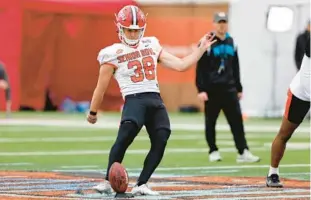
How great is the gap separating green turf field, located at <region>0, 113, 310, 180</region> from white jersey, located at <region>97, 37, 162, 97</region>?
2651 mm

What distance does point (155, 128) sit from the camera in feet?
32.6

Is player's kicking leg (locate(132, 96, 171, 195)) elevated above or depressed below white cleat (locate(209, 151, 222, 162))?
above

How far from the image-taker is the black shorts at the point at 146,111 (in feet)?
32.3

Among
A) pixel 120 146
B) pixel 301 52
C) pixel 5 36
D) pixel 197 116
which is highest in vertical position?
pixel 120 146

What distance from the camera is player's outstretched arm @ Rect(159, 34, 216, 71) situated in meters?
10.0

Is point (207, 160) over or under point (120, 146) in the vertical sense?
under

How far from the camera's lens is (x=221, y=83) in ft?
47.6

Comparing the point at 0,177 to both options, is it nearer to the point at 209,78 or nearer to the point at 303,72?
the point at 303,72

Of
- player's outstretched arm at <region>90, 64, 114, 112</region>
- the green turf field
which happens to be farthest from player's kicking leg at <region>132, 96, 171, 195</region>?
the green turf field

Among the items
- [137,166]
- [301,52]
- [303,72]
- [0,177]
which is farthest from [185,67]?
[301,52]

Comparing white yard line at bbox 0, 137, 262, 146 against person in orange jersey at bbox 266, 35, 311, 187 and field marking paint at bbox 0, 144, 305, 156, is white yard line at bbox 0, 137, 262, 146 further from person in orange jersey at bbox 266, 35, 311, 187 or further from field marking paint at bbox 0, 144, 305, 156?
person in orange jersey at bbox 266, 35, 311, 187

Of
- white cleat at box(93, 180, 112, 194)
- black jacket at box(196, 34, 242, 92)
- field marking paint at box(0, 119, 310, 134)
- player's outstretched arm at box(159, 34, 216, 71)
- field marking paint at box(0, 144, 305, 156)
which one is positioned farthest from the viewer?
field marking paint at box(0, 119, 310, 134)

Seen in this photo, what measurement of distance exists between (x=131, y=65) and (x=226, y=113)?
4.99m

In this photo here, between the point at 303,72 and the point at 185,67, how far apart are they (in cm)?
150
